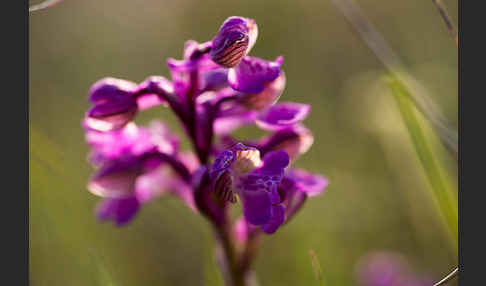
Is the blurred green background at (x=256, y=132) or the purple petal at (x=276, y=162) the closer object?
the purple petal at (x=276, y=162)

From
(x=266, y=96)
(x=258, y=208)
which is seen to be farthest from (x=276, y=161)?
(x=266, y=96)

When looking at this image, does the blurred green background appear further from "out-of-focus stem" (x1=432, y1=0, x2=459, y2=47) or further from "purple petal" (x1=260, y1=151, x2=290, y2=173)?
"out-of-focus stem" (x1=432, y1=0, x2=459, y2=47)

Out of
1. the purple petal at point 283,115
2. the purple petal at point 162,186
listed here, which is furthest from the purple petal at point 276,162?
the purple petal at point 162,186

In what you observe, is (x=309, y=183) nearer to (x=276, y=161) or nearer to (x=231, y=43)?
(x=276, y=161)

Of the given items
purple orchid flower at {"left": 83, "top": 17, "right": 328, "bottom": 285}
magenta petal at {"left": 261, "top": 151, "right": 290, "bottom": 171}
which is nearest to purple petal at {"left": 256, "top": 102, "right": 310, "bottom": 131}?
purple orchid flower at {"left": 83, "top": 17, "right": 328, "bottom": 285}

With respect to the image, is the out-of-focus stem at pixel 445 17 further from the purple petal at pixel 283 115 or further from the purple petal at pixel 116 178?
the purple petal at pixel 116 178

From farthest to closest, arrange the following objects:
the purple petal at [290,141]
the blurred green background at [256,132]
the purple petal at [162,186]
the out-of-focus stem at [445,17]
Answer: the blurred green background at [256,132]
the purple petal at [162,186]
the purple petal at [290,141]
the out-of-focus stem at [445,17]

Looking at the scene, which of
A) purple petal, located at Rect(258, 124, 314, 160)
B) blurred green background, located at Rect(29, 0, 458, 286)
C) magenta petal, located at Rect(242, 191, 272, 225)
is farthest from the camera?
blurred green background, located at Rect(29, 0, 458, 286)
